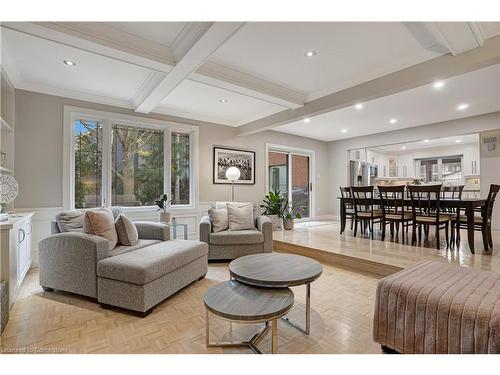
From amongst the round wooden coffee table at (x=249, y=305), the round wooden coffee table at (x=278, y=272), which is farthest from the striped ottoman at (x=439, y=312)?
the round wooden coffee table at (x=249, y=305)

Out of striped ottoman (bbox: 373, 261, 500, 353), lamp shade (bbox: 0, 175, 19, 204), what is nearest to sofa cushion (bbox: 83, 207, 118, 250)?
lamp shade (bbox: 0, 175, 19, 204)

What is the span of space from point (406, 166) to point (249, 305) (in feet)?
28.2

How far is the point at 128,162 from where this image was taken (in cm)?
429

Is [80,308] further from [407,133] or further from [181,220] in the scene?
[407,133]

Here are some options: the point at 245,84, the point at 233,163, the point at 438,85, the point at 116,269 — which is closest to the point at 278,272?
the point at 116,269

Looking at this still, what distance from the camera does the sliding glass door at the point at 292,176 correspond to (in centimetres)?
649

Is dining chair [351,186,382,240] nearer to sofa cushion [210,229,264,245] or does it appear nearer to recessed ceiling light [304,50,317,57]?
sofa cushion [210,229,264,245]

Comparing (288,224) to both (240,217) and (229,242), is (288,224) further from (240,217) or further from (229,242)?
(229,242)

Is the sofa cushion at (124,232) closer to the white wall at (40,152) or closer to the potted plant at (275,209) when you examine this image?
the white wall at (40,152)

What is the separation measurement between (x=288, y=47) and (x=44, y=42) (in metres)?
2.27

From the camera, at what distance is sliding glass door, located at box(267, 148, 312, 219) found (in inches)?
Answer: 256

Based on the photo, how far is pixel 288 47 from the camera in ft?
8.27

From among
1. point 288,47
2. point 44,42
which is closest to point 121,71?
point 44,42

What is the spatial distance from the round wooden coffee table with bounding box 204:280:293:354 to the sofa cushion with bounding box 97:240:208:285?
27.1 inches
